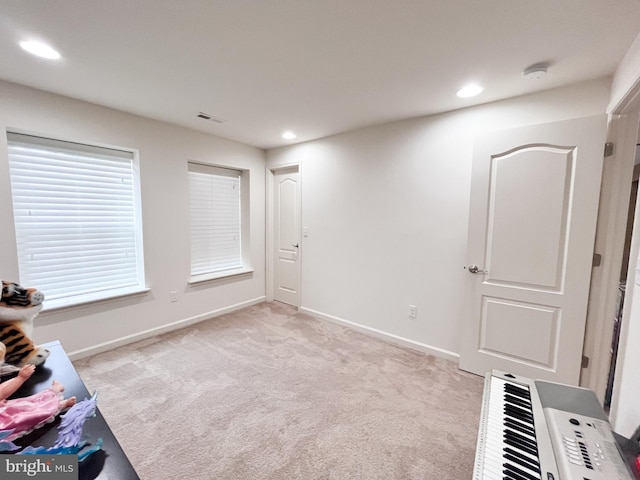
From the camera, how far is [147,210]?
2.92 metres

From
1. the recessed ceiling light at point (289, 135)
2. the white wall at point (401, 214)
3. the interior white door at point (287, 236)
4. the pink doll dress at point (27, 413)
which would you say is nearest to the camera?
the pink doll dress at point (27, 413)

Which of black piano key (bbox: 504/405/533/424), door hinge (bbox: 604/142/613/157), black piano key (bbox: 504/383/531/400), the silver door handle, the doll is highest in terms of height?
door hinge (bbox: 604/142/613/157)

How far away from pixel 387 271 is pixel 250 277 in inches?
81.8

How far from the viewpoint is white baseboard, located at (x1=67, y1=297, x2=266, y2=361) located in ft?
8.39

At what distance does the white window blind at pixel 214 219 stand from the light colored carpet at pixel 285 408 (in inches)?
43.9

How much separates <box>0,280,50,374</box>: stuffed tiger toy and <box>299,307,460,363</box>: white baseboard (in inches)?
105

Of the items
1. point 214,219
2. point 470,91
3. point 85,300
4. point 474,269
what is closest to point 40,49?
point 85,300

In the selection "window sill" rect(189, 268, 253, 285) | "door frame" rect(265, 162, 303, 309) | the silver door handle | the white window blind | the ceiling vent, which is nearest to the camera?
the silver door handle

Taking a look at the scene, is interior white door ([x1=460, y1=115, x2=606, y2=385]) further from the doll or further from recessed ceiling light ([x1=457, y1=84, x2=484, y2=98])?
the doll

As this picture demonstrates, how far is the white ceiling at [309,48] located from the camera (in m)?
1.30

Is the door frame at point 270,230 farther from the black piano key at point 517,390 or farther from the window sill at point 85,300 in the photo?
the black piano key at point 517,390

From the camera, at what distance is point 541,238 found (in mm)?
2020

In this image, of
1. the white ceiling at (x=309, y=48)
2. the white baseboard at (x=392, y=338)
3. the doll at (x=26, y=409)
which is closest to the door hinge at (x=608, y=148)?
the white ceiling at (x=309, y=48)

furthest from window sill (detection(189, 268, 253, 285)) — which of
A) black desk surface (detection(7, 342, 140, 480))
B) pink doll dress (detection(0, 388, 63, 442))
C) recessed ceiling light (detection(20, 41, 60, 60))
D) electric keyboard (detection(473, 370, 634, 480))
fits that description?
electric keyboard (detection(473, 370, 634, 480))
